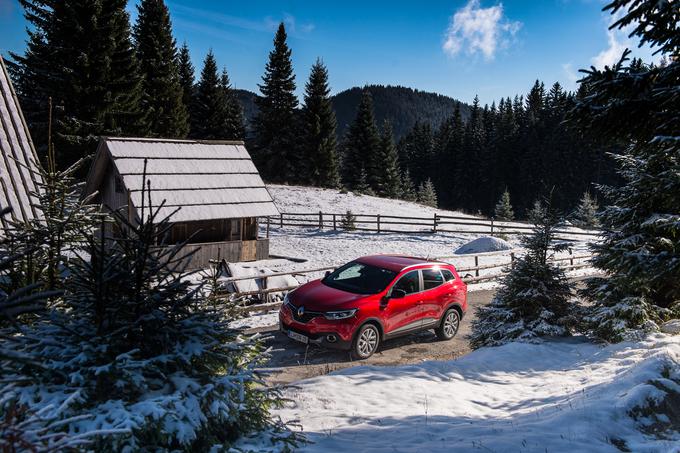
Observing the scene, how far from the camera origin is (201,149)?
23.3 meters

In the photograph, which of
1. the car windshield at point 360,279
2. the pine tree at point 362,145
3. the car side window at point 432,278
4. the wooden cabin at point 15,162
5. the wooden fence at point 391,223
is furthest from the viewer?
the pine tree at point 362,145

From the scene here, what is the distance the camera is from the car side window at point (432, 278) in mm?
11495

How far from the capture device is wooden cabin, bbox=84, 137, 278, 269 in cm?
2038

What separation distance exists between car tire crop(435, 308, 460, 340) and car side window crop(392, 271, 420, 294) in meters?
1.38

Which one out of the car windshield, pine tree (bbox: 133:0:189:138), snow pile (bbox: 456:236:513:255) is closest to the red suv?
the car windshield

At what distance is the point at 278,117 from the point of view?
2111 inches

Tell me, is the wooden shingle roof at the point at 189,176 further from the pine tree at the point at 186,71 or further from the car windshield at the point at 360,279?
the pine tree at the point at 186,71

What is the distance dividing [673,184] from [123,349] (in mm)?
6722

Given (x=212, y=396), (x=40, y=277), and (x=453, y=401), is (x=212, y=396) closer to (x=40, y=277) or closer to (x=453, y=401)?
(x=40, y=277)

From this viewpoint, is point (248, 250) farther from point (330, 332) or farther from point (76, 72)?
point (76, 72)

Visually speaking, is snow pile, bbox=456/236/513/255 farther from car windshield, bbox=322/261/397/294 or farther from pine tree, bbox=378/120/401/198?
pine tree, bbox=378/120/401/198

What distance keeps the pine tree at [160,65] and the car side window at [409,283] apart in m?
35.6

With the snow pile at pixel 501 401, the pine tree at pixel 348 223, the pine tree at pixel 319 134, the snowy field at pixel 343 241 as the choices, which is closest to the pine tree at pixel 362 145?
the pine tree at pixel 319 134

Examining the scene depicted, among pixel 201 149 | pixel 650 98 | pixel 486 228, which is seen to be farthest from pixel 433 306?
pixel 486 228
